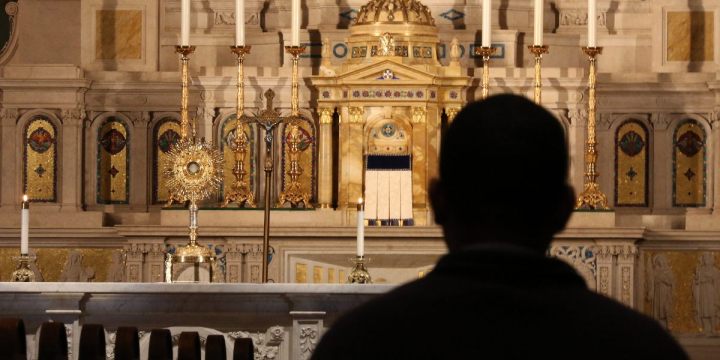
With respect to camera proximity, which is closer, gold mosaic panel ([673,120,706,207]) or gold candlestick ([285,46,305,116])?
gold candlestick ([285,46,305,116])

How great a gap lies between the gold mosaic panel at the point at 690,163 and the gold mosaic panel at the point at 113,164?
5699mm

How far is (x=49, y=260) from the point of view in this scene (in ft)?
53.8

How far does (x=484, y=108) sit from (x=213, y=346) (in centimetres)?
421

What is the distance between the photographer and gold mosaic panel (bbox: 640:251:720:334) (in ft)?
51.6

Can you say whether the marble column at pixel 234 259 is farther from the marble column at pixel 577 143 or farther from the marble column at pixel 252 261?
the marble column at pixel 577 143

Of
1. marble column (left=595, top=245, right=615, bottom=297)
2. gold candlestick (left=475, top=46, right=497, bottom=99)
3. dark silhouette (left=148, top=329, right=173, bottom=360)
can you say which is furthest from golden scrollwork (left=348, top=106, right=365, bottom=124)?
dark silhouette (left=148, top=329, right=173, bottom=360)

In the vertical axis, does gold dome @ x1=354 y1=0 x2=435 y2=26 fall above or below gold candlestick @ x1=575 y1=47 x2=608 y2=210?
above

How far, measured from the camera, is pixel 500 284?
2566 millimetres

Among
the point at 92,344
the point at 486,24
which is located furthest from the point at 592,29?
the point at 92,344

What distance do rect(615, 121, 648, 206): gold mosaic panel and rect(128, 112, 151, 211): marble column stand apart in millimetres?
4886

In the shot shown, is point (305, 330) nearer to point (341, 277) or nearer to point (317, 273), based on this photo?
point (341, 277)

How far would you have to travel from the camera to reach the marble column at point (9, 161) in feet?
56.6

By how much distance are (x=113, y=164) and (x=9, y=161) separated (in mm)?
1071

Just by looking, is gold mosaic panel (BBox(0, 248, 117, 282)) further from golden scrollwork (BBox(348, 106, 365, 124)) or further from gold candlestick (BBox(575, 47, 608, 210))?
gold candlestick (BBox(575, 47, 608, 210))
